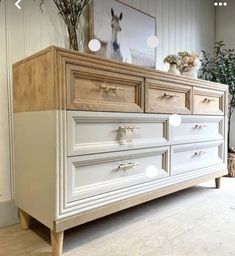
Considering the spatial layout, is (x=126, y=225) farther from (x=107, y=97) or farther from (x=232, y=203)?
(x=232, y=203)

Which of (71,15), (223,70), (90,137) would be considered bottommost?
(90,137)

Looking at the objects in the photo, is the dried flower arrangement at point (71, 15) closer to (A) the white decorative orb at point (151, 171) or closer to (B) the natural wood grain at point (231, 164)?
(A) the white decorative orb at point (151, 171)

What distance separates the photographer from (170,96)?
162 cm

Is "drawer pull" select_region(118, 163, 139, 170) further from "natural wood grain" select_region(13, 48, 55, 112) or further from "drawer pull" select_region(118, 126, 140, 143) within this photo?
"natural wood grain" select_region(13, 48, 55, 112)

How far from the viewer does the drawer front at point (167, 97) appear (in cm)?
149

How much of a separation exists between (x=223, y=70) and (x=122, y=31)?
127cm

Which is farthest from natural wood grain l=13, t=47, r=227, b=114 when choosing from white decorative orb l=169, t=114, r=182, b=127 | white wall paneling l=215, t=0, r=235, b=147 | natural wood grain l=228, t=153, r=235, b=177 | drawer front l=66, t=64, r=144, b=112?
white wall paneling l=215, t=0, r=235, b=147

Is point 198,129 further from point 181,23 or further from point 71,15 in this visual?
point 181,23

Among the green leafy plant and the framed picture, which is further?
the green leafy plant

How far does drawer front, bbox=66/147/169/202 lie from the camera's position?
1160 millimetres

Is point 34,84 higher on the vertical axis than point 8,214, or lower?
higher

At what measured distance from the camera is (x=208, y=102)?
195 centimetres

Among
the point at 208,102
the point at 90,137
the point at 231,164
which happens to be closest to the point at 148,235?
the point at 90,137

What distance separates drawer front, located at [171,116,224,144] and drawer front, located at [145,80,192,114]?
96 mm
